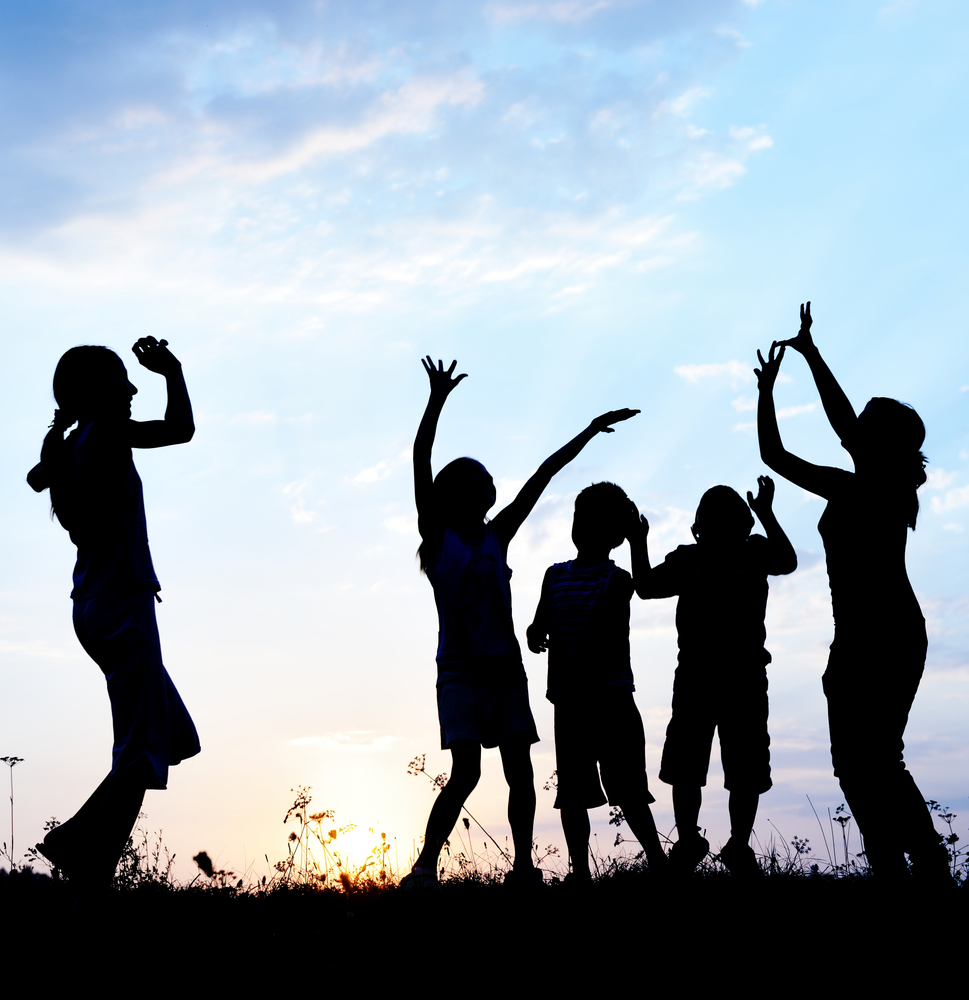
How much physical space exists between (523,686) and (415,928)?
1.79m

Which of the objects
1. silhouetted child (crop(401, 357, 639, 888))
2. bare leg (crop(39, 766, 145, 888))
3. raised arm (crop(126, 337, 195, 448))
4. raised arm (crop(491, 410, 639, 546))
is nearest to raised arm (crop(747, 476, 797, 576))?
raised arm (crop(491, 410, 639, 546))

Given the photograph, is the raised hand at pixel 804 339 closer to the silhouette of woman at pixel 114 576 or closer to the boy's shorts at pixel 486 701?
the boy's shorts at pixel 486 701

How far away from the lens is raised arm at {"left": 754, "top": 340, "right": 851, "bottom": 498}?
5.59 m

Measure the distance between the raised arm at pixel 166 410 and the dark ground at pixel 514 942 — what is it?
209cm

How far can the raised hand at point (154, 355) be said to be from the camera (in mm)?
4922

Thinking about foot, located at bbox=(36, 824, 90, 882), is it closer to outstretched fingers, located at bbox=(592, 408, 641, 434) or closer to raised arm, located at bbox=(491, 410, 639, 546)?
raised arm, located at bbox=(491, 410, 639, 546)

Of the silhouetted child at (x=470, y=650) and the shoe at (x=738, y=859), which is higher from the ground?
the silhouetted child at (x=470, y=650)

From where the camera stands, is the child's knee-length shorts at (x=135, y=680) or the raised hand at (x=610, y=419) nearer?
the child's knee-length shorts at (x=135, y=680)

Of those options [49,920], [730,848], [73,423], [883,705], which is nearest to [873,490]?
[883,705]

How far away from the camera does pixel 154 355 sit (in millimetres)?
4930

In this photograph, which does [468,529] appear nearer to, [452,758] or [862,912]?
[452,758]

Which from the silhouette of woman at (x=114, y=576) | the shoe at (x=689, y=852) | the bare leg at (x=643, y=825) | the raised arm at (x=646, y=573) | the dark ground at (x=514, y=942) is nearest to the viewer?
the dark ground at (x=514, y=942)

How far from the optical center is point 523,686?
19.4 ft

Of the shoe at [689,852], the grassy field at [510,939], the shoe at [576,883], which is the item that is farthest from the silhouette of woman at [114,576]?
the shoe at [689,852]
